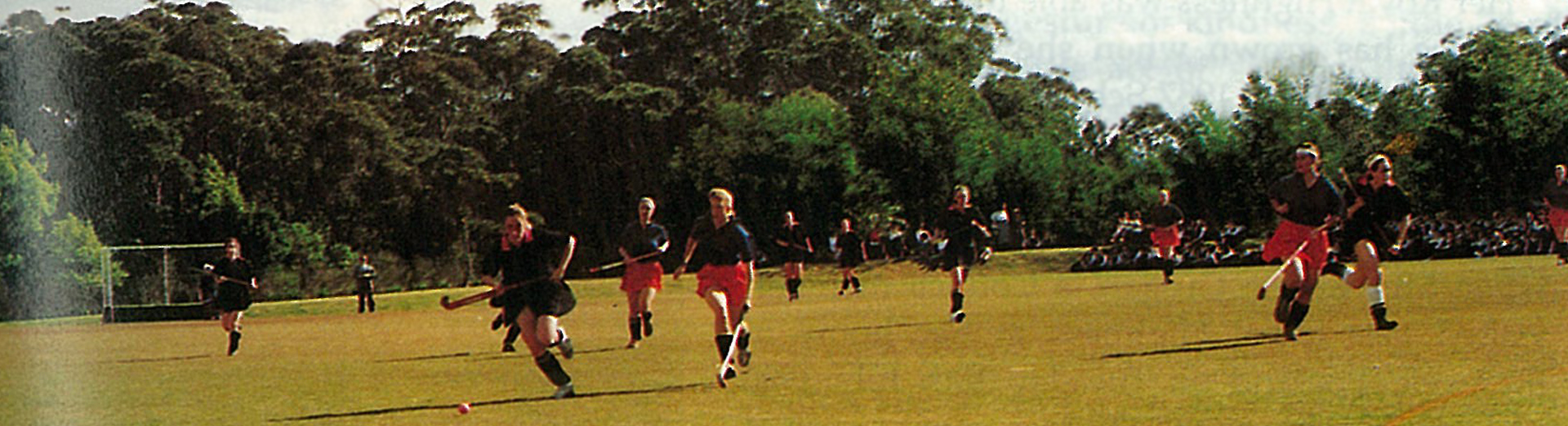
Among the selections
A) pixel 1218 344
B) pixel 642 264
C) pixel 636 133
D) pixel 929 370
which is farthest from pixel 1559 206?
pixel 636 133

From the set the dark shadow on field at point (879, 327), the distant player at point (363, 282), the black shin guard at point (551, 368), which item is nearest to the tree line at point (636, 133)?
the distant player at point (363, 282)

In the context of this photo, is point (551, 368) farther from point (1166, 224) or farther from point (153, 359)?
point (1166, 224)

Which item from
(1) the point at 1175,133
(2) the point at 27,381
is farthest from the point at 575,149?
(2) the point at 27,381

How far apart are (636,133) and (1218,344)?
163ft

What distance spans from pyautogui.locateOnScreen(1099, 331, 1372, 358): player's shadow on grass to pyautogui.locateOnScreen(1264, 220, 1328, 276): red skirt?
2.56 ft

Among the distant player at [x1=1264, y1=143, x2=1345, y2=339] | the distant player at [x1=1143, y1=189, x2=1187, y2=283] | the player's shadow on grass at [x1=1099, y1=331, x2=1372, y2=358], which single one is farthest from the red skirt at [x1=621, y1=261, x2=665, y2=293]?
the distant player at [x1=1143, y1=189, x2=1187, y2=283]

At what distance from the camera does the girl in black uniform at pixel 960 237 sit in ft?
70.9

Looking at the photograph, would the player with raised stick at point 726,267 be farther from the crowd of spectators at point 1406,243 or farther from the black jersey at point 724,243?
the crowd of spectators at point 1406,243

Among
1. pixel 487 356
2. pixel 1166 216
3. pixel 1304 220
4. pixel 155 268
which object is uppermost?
pixel 155 268

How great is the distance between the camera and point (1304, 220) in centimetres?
1575

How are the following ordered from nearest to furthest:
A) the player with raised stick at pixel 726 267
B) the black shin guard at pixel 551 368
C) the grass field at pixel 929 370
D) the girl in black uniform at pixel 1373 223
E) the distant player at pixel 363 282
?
the grass field at pixel 929 370, the black shin guard at pixel 551 368, the player with raised stick at pixel 726 267, the girl in black uniform at pixel 1373 223, the distant player at pixel 363 282

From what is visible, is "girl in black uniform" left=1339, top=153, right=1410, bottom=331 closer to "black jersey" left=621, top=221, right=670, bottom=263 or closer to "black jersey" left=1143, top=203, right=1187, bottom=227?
"black jersey" left=621, top=221, right=670, bottom=263

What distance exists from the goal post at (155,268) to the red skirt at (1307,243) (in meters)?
32.6

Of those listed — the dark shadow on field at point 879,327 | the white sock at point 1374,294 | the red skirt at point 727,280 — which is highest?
the red skirt at point 727,280
